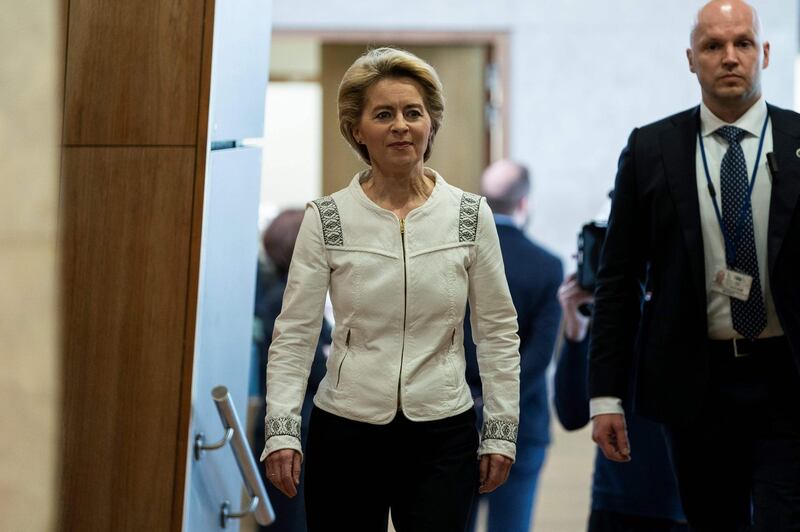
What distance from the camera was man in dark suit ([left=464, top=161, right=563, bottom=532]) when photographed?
392 centimetres

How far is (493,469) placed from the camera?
2.61 meters

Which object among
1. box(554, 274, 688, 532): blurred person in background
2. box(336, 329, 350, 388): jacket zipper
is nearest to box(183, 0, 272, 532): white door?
box(336, 329, 350, 388): jacket zipper

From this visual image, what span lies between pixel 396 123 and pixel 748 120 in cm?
92

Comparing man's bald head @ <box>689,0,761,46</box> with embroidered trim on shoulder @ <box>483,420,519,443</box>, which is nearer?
embroidered trim on shoulder @ <box>483,420,519,443</box>

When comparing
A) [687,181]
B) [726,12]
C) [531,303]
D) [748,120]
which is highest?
[726,12]

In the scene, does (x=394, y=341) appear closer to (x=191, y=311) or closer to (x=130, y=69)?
(x=191, y=311)

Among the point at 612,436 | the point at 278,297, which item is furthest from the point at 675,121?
the point at 278,297

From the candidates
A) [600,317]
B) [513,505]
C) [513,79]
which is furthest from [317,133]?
[600,317]

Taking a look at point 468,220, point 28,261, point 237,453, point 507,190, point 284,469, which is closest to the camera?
point 284,469

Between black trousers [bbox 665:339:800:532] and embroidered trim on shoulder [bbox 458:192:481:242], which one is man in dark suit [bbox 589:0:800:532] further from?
embroidered trim on shoulder [bbox 458:192:481:242]

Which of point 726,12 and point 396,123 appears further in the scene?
point 726,12

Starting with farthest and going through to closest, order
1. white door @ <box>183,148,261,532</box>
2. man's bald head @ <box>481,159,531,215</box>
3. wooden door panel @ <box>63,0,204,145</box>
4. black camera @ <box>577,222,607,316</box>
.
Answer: man's bald head @ <box>481,159,531,215</box> < black camera @ <box>577,222,607,316</box> < white door @ <box>183,148,261,532</box> < wooden door panel @ <box>63,0,204,145</box>

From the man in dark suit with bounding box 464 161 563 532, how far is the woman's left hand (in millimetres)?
1122

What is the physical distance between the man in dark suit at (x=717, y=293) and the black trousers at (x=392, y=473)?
0.56 m
